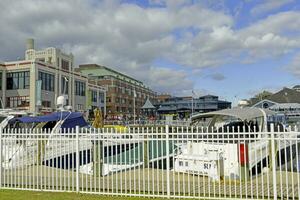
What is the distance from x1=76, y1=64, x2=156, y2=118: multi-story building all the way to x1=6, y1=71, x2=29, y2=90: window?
41.3m

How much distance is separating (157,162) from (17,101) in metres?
62.8

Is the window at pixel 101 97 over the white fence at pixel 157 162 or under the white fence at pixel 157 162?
over

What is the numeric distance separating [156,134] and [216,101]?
7432 cm

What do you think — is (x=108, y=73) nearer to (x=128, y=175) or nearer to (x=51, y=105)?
(x=51, y=105)

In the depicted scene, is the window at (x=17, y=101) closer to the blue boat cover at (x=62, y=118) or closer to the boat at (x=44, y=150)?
the blue boat cover at (x=62, y=118)

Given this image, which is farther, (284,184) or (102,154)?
(102,154)

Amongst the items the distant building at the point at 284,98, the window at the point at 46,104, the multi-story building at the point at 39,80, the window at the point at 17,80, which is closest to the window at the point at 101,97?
the multi-story building at the point at 39,80

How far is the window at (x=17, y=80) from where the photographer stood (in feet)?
226

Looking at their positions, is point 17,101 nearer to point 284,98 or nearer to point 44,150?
point 284,98

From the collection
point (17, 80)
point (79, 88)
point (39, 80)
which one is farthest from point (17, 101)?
point (79, 88)

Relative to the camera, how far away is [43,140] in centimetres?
1187

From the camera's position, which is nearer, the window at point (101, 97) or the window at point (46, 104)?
the window at point (46, 104)

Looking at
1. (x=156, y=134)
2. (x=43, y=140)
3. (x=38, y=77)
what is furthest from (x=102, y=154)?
(x=38, y=77)

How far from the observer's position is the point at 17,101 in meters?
69.4
